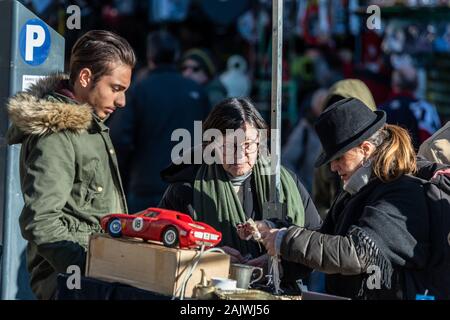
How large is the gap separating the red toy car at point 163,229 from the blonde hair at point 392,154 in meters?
0.65

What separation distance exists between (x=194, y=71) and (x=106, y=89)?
4.08 meters

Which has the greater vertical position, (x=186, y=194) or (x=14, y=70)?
(x=14, y=70)

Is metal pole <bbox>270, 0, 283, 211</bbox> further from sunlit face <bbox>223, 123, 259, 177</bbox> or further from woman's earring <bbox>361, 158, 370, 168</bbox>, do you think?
woman's earring <bbox>361, 158, 370, 168</bbox>

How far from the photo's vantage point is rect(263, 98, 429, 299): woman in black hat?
339 cm

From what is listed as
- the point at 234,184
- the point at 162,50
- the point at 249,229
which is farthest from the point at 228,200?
the point at 162,50

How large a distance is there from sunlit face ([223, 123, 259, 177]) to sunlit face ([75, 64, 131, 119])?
0.51 m

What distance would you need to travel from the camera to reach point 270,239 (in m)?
3.53

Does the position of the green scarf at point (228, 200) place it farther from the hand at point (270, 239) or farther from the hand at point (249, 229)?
the hand at point (270, 239)

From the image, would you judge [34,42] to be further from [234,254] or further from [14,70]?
[234,254]

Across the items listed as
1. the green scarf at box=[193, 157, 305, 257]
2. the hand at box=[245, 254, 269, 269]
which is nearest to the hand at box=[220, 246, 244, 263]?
the hand at box=[245, 254, 269, 269]

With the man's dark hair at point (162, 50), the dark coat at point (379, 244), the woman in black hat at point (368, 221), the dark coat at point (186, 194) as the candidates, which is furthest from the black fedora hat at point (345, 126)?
the man's dark hair at point (162, 50)
